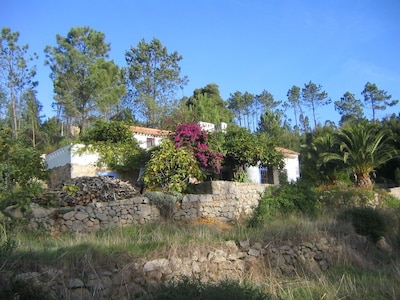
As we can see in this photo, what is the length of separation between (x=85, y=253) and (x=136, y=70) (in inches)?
1527

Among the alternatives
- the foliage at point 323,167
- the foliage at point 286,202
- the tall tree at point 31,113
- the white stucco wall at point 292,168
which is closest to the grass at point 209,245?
the foliage at point 286,202

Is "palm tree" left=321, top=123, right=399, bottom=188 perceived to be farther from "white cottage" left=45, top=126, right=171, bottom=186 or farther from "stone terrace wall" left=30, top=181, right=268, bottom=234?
"white cottage" left=45, top=126, right=171, bottom=186

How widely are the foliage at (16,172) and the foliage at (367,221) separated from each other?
415 inches

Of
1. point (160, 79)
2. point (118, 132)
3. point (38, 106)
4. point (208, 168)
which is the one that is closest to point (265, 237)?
point (208, 168)

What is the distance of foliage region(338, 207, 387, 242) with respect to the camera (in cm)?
1325

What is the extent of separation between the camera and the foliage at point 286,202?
15148mm

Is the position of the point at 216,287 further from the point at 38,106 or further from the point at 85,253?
the point at 38,106

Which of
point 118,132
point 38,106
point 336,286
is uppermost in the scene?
point 38,106

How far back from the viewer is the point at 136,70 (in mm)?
44719

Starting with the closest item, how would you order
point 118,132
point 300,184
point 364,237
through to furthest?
point 364,237 → point 300,184 → point 118,132

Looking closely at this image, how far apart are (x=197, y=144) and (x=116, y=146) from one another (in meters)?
5.51

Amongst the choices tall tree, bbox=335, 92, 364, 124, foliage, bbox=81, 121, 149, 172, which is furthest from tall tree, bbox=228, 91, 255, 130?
foliage, bbox=81, 121, 149, 172

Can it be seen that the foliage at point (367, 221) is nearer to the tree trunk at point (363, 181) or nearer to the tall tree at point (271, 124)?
the tree trunk at point (363, 181)

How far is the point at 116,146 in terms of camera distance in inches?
816
